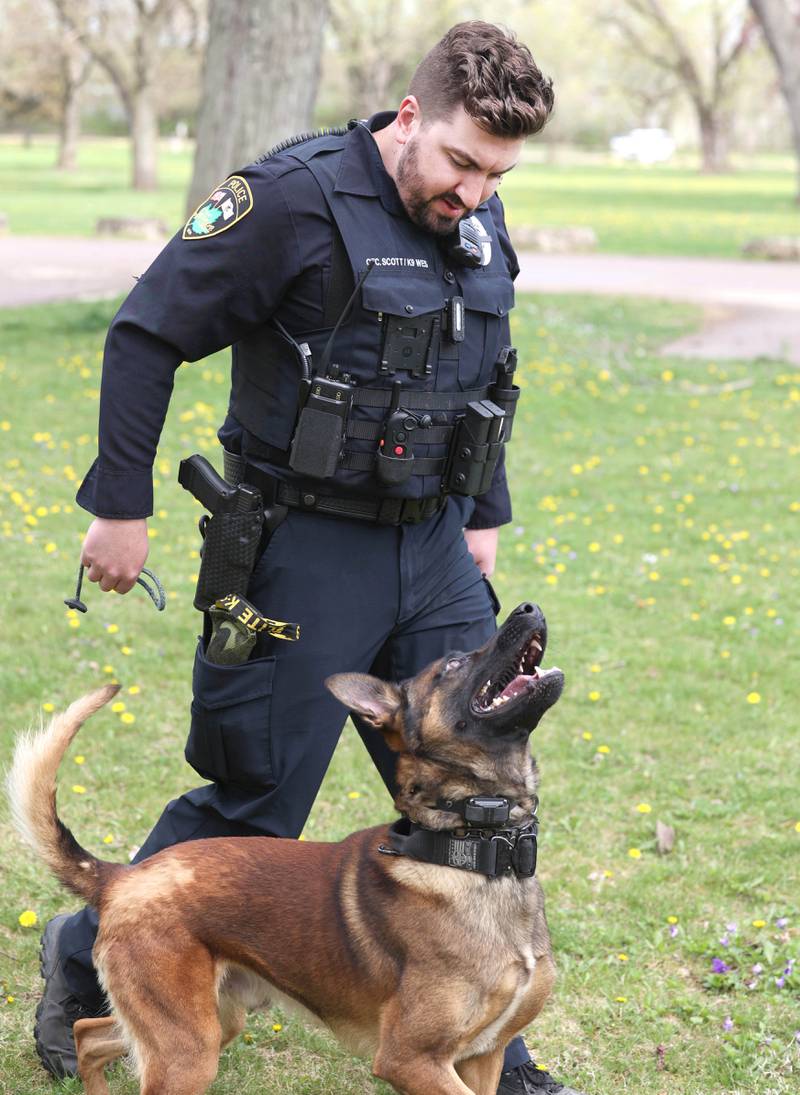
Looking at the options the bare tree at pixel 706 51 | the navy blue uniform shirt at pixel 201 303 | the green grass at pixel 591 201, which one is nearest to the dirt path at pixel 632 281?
the green grass at pixel 591 201

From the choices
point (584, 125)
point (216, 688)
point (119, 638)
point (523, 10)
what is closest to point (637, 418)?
point (119, 638)

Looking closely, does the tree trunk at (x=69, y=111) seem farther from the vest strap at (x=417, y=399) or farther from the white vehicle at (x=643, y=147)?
the vest strap at (x=417, y=399)

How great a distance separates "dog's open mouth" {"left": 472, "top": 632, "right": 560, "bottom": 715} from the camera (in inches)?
120

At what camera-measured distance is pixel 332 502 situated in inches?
130

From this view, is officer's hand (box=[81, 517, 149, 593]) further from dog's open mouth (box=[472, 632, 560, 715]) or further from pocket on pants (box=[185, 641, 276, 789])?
dog's open mouth (box=[472, 632, 560, 715])

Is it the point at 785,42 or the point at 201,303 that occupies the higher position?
the point at 785,42

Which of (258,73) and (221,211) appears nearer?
(221,211)

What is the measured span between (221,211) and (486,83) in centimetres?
70

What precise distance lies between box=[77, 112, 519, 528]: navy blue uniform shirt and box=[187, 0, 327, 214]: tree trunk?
27.3ft

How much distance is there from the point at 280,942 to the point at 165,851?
0.37 m

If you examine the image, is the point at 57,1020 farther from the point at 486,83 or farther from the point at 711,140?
the point at 711,140

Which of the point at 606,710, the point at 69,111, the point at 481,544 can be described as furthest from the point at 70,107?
the point at 481,544

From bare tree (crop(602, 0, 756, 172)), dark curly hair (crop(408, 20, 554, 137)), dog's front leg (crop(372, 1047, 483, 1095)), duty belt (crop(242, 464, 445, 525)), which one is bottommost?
dog's front leg (crop(372, 1047, 483, 1095))

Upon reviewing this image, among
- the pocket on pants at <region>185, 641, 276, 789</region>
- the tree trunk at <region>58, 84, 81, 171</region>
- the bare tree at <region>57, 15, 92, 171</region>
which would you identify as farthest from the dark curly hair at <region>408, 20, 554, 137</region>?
the tree trunk at <region>58, 84, 81, 171</region>
